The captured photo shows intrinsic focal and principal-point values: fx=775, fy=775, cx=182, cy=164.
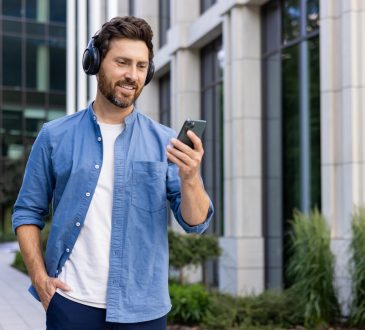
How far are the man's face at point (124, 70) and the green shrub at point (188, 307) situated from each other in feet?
22.9

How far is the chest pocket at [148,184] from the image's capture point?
2672 millimetres

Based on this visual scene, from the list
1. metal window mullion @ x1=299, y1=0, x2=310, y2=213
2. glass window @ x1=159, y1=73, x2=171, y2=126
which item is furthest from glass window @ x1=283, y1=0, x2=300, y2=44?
glass window @ x1=159, y1=73, x2=171, y2=126

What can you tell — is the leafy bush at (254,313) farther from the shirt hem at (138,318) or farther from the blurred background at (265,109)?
the shirt hem at (138,318)

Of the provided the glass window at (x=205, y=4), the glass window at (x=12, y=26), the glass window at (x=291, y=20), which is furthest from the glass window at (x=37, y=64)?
the glass window at (x=291, y=20)

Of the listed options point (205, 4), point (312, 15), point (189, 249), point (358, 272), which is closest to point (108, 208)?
point (358, 272)

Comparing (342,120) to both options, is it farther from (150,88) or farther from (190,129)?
(150,88)

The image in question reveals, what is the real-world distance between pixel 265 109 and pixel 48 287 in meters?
11.4

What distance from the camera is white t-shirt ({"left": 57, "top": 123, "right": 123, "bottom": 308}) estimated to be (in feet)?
8.57

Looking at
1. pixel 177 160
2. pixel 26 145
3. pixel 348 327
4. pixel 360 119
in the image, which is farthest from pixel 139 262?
pixel 26 145

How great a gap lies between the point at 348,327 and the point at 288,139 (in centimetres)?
499

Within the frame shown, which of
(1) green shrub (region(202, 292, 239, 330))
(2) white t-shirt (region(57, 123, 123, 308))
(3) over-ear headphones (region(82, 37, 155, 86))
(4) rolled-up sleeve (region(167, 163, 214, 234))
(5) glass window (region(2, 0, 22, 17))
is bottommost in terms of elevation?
(1) green shrub (region(202, 292, 239, 330))

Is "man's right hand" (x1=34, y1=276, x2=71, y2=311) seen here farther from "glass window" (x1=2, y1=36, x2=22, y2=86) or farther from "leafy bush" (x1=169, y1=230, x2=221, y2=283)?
"glass window" (x1=2, y1=36, x2=22, y2=86)

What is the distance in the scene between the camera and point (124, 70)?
2662 mm

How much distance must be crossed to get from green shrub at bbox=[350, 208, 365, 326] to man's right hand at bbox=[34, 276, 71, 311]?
20.9ft
